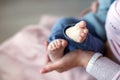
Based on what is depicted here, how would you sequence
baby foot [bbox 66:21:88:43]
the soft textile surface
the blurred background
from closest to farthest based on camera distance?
baby foot [bbox 66:21:88:43], the soft textile surface, the blurred background

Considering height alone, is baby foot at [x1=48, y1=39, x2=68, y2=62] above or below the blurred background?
below

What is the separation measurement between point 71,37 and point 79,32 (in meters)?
0.03

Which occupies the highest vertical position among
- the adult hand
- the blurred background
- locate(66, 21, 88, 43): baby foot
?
the blurred background

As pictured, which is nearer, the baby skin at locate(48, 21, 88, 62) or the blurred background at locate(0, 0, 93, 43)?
the baby skin at locate(48, 21, 88, 62)

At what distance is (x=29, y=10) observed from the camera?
1510 millimetres

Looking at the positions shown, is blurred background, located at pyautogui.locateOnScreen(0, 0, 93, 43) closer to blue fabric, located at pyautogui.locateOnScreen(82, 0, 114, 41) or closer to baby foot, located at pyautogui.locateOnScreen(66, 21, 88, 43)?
blue fabric, located at pyautogui.locateOnScreen(82, 0, 114, 41)

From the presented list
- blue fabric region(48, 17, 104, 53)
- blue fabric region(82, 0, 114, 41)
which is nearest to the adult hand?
blue fabric region(48, 17, 104, 53)

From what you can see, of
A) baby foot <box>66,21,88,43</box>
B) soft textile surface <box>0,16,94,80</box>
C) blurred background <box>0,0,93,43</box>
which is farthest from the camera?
blurred background <box>0,0,93,43</box>

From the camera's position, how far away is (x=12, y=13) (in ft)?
4.87

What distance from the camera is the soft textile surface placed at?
701 mm

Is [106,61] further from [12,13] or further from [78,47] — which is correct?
[12,13]

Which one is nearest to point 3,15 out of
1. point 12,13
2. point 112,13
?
point 12,13

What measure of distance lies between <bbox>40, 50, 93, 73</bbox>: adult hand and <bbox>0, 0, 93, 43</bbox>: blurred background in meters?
0.74

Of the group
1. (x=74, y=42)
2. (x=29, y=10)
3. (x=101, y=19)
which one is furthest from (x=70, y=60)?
(x=29, y=10)
